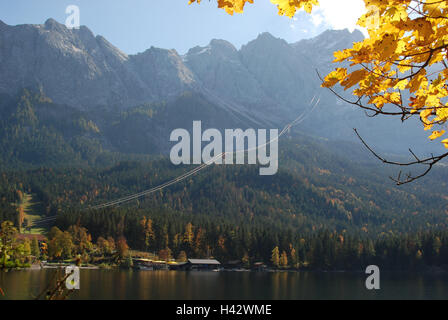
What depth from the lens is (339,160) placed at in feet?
626

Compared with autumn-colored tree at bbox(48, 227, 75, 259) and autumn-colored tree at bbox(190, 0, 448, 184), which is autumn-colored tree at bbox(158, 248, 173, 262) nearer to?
autumn-colored tree at bbox(48, 227, 75, 259)

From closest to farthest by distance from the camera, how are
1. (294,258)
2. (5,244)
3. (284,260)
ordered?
1. (5,244)
2. (284,260)
3. (294,258)

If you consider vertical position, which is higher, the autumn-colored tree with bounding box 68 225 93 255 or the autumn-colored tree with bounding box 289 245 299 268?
the autumn-colored tree with bounding box 68 225 93 255

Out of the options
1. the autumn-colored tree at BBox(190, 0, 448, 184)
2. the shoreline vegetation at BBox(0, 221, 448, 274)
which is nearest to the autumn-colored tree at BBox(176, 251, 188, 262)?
the shoreline vegetation at BBox(0, 221, 448, 274)

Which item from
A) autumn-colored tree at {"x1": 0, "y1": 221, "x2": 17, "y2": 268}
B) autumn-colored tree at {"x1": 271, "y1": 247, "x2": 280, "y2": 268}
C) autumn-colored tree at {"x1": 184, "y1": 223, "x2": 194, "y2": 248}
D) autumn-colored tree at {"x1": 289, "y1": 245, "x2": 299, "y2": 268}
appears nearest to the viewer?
autumn-colored tree at {"x1": 0, "y1": 221, "x2": 17, "y2": 268}

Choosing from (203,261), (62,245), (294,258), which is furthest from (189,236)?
(62,245)

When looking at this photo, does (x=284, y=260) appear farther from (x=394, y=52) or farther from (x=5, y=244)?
(x=394, y=52)


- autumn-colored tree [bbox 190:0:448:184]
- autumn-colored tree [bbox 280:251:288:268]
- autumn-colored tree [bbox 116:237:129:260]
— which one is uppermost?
autumn-colored tree [bbox 190:0:448:184]

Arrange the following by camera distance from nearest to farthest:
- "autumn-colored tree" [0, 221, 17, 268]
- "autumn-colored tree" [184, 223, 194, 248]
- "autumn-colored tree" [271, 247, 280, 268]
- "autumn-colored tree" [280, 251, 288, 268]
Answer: "autumn-colored tree" [0, 221, 17, 268], "autumn-colored tree" [271, 247, 280, 268], "autumn-colored tree" [280, 251, 288, 268], "autumn-colored tree" [184, 223, 194, 248]

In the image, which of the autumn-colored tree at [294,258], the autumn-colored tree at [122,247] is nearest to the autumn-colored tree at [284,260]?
the autumn-colored tree at [294,258]

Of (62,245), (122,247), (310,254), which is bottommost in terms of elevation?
(310,254)

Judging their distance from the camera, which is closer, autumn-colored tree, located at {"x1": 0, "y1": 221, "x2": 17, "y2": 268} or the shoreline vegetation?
autumn-colored tree, located at {"x1": 0, "y1": 221, "x2": 17, "y2": 268}

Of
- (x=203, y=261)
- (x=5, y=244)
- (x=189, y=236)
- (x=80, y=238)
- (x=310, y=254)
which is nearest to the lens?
(x=5, y=244)
